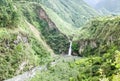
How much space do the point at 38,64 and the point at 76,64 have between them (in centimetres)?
1778

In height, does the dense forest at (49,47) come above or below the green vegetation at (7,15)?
below

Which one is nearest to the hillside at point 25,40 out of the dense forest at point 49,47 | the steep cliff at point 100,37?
the dense forest at point 49,47

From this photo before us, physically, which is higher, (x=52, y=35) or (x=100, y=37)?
(x=100, y=37)

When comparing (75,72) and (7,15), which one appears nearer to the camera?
(75,72)

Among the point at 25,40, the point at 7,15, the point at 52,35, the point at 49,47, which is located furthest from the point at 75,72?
the point at 52,35

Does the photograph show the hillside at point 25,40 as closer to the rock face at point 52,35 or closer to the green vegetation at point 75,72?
the rock face at point 52,35

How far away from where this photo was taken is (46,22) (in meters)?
136

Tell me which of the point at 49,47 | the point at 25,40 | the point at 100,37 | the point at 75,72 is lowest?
the point at 49,47

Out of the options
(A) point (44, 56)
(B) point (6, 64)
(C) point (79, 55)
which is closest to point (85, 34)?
(C) point (79, 55)

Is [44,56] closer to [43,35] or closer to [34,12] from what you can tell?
[43,35]

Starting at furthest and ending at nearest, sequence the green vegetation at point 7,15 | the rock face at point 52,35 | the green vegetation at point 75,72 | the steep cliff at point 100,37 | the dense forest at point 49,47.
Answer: the rock face at point 52,35, the green vegetation at point 7,15, the steep cliff at point 100,37, the dense forest at point 49,47, the green vegetation at point 75,72

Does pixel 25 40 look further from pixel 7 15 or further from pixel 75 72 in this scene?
pixel 75 72

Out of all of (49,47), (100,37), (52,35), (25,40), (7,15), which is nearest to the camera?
(7,15)

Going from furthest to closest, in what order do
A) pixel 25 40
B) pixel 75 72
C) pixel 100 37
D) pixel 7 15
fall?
pixel 100 37 → pixel 25 40 → pixel 7 15 → pixel 75 72
